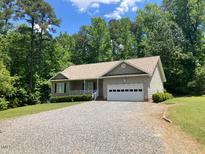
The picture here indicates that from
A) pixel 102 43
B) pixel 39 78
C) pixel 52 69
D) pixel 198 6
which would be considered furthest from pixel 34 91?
pixel 198 6

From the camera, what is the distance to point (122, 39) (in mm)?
57062

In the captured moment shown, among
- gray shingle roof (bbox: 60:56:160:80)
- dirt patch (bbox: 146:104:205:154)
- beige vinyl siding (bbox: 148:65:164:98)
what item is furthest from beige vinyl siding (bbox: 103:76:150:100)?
dirt patch (bbox: 146:104:205:154)

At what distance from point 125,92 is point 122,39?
29.2m

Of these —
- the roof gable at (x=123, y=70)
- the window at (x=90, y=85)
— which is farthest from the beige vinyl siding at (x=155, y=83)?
the window at (x=90, y=85)

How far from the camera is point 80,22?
6122cm

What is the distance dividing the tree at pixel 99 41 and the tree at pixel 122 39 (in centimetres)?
240

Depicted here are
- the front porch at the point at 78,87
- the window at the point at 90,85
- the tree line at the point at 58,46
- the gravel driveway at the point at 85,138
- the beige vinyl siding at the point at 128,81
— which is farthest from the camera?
the tree line at the point at 58,46

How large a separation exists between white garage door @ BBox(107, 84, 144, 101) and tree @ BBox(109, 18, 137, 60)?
78.7 feet

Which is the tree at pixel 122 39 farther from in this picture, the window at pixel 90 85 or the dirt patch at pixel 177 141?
the dirt patch at pixel 177 141

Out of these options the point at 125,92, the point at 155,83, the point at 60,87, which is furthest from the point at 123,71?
the point at 60,87

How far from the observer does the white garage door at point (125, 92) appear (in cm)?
2874

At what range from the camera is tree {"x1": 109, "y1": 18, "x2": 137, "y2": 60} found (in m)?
55.2

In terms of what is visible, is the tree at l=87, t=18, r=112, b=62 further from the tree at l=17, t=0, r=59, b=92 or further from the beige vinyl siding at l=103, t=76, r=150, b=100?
the beige vinyl siding at l=103, t=76, r=150, b=100

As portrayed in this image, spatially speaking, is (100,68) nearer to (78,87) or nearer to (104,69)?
(104,69)
